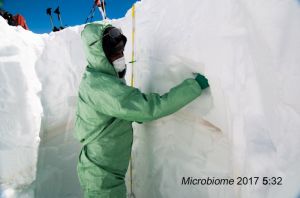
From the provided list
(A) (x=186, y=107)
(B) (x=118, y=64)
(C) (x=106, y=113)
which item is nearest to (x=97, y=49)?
(B) (x=118, y=64)

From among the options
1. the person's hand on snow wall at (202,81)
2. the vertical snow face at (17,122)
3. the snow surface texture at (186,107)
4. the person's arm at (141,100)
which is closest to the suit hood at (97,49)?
the person's arm at (141,100)

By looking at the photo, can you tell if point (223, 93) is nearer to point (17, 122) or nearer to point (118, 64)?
point (118, 64)

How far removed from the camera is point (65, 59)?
2906 mm

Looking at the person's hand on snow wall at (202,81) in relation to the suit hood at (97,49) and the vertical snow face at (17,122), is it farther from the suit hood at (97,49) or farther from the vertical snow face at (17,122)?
the vertical snow face at (17,122)

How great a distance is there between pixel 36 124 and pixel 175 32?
1.24 m

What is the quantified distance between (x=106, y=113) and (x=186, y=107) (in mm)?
436

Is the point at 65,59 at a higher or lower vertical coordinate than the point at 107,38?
lower

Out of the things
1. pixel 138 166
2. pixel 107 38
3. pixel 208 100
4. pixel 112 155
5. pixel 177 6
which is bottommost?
pixel 138 166

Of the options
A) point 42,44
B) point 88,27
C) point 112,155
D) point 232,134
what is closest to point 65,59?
point 42,44

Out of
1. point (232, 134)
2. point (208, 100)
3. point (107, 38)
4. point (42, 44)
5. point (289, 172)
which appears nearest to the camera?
point (289, 172)

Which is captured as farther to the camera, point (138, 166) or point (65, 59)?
point (65, 59)

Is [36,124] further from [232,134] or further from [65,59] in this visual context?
[232,134]

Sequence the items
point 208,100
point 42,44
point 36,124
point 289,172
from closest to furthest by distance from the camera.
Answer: point 289,172 < point 208,100 < point 36,124 < point 42,44

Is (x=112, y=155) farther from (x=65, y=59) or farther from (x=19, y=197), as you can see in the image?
(x=65, y=59)
